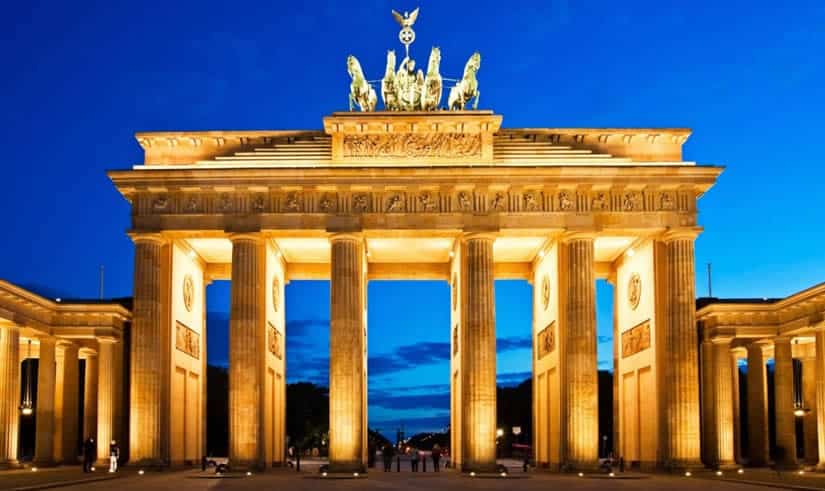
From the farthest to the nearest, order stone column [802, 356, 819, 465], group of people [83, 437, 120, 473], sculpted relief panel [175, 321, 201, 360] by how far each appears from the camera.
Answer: stone column [802, 356, 819, 465], sculpted relief panel [175, 321, 201, 360], group of people [83, 437, 120, 473]

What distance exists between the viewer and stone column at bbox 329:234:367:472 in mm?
51094

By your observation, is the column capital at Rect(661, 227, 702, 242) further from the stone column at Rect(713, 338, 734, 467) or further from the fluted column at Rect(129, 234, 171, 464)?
the fluted column at Rect(129, 234, 171, 464)

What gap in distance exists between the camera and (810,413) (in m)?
63.4

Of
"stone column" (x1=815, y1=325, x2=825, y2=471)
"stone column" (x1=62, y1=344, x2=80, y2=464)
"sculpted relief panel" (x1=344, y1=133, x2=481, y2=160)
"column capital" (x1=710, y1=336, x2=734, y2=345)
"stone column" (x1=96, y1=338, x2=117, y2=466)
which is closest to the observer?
"stone column" (x1=815, y1=325, x2=825, y2=471)

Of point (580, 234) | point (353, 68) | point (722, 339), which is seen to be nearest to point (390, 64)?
point (353, 68)

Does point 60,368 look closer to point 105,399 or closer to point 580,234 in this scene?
point 105,399

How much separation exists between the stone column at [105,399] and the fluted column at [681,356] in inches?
1133

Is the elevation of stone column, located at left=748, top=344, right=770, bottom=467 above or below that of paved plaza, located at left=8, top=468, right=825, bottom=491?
above

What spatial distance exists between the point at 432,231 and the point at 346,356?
764 centimetres

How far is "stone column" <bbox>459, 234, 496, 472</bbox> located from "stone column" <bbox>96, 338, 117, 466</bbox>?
1881 centimetres

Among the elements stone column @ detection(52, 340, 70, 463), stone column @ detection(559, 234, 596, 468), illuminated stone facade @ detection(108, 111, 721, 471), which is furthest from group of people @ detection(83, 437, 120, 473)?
stone column @ detection(559, 234, 596, 468)

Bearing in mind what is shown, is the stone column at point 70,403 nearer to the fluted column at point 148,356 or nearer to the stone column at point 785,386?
the fluted column at point 148,356

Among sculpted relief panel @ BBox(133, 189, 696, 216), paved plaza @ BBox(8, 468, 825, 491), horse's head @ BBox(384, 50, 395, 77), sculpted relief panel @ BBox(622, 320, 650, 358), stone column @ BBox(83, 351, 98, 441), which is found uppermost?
horse's head @ BBox(384, 50, 395, 77)

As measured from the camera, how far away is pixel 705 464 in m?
54.0
